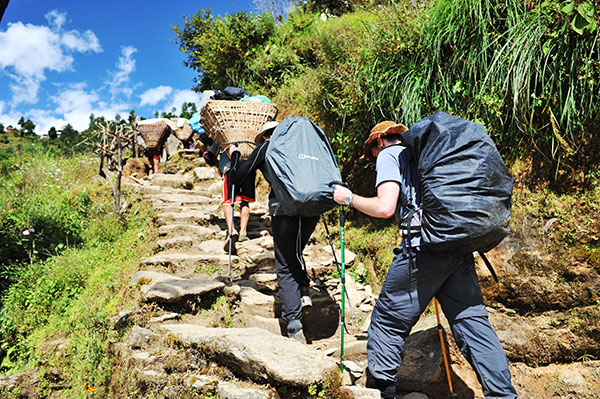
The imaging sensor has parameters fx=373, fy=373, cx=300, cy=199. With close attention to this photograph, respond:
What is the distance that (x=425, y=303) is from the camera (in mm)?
2539

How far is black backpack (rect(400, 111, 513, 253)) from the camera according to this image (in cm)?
221

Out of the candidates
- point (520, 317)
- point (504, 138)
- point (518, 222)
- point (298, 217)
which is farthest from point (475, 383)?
point (504, 138)

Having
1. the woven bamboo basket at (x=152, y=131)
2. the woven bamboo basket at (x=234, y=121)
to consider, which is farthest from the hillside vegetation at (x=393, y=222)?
the woven bamboo basket at (x=152, y=131)

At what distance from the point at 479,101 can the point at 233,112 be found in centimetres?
291

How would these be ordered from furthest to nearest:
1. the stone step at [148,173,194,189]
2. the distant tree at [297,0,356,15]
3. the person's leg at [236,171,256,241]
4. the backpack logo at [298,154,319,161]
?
the distant tree at [297,0,356,15] < the stone step at [148,173,194,189] < the person's leg at [236,171,256,241] < the backpack logo at [298,154,319,161]

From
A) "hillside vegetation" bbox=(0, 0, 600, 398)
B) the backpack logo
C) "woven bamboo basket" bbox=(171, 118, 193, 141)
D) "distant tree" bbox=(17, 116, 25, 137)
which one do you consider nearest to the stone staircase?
"hillside vegetation" bbox=(0, 0, 600, 398)

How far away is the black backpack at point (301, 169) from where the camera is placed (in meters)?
3.05

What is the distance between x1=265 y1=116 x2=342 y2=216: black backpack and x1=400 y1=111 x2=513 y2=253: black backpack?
0.92 meters

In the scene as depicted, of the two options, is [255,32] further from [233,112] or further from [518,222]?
[518,222]

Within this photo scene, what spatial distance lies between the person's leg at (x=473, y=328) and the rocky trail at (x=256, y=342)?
0.72 metres

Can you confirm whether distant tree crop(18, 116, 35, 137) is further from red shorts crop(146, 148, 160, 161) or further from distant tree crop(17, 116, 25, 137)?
red shorts crop(146, 148, 160, 161)

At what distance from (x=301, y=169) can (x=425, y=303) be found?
140 centimetres

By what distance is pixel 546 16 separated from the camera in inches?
146

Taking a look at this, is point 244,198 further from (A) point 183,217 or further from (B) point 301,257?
(B) point 301,257
